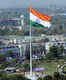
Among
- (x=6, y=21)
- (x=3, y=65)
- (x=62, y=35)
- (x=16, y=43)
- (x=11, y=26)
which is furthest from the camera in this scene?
(x=6, y=21)

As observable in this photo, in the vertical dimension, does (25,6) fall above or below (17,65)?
above

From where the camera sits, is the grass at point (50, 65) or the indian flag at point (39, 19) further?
the grass at point (50, 65)

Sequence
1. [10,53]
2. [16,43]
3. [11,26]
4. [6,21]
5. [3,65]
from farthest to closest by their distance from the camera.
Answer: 1. [6,21]
2. [11,26]
3. [16,43]
4. [10,53]
5. [3,65]

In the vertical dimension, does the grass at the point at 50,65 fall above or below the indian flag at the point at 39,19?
below

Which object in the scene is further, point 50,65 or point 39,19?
point 50,65

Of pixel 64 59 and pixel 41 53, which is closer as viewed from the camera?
pixel 64 59

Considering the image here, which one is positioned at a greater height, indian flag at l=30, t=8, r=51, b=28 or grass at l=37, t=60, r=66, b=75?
indian flag at l=30, t=8, r=51, b=28

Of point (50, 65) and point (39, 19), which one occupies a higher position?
point (39, 19)

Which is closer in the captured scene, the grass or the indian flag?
the indian flag

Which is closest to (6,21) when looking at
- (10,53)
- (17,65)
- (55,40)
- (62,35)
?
(62,35)

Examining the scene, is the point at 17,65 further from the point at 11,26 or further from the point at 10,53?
the point at 11,26
